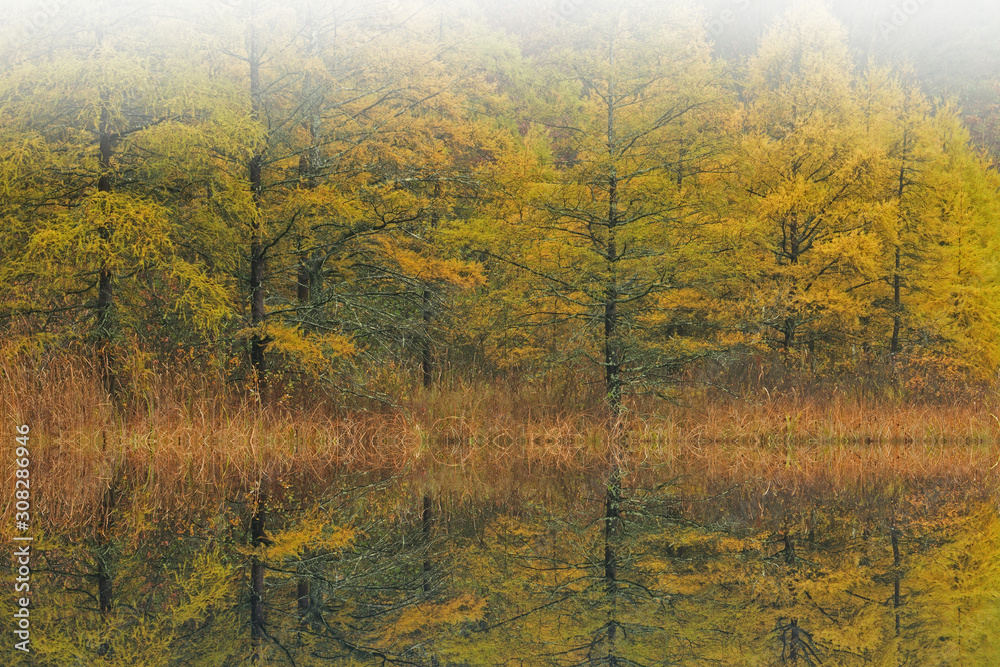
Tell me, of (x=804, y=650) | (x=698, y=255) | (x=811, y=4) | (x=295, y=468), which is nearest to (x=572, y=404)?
(x=698, y=255)

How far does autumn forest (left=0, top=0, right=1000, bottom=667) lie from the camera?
4.61 m

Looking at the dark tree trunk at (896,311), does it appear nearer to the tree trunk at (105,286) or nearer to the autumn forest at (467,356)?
the autumn forest at (467,356)

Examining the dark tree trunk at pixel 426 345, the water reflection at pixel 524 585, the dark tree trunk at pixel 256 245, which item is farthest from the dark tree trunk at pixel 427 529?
the dark tree trunk at pixel 426 345

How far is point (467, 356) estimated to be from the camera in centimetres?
1586

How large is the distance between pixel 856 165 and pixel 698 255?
16.7 feet

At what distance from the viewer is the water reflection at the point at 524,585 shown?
12.8ft

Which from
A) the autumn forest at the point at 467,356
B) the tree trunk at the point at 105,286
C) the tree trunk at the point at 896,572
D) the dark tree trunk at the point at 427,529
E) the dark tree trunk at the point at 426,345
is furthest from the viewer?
the dark tree trunk at the point at 426,345

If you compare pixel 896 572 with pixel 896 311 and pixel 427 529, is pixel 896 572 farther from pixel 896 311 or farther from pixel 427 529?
pixel 896 311

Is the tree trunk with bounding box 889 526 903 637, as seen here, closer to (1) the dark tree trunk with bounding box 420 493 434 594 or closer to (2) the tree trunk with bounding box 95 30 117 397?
(1) the dark tree trunk with bounding box 420 493 434 594

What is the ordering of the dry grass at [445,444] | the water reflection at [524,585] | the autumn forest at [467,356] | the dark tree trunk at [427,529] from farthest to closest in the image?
the dry grass at [445,444], the dark tree trunk at [427,529], the autumn forest at [467,356], the water reflection at [524,585]

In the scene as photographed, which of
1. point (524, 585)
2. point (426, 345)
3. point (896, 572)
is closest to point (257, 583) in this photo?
point (524, 585)

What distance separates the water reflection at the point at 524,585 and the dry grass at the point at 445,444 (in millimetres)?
917

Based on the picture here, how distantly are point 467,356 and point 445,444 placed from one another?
3694 millimetres

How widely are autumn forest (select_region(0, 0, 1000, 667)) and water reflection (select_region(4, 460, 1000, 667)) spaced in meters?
0.03
